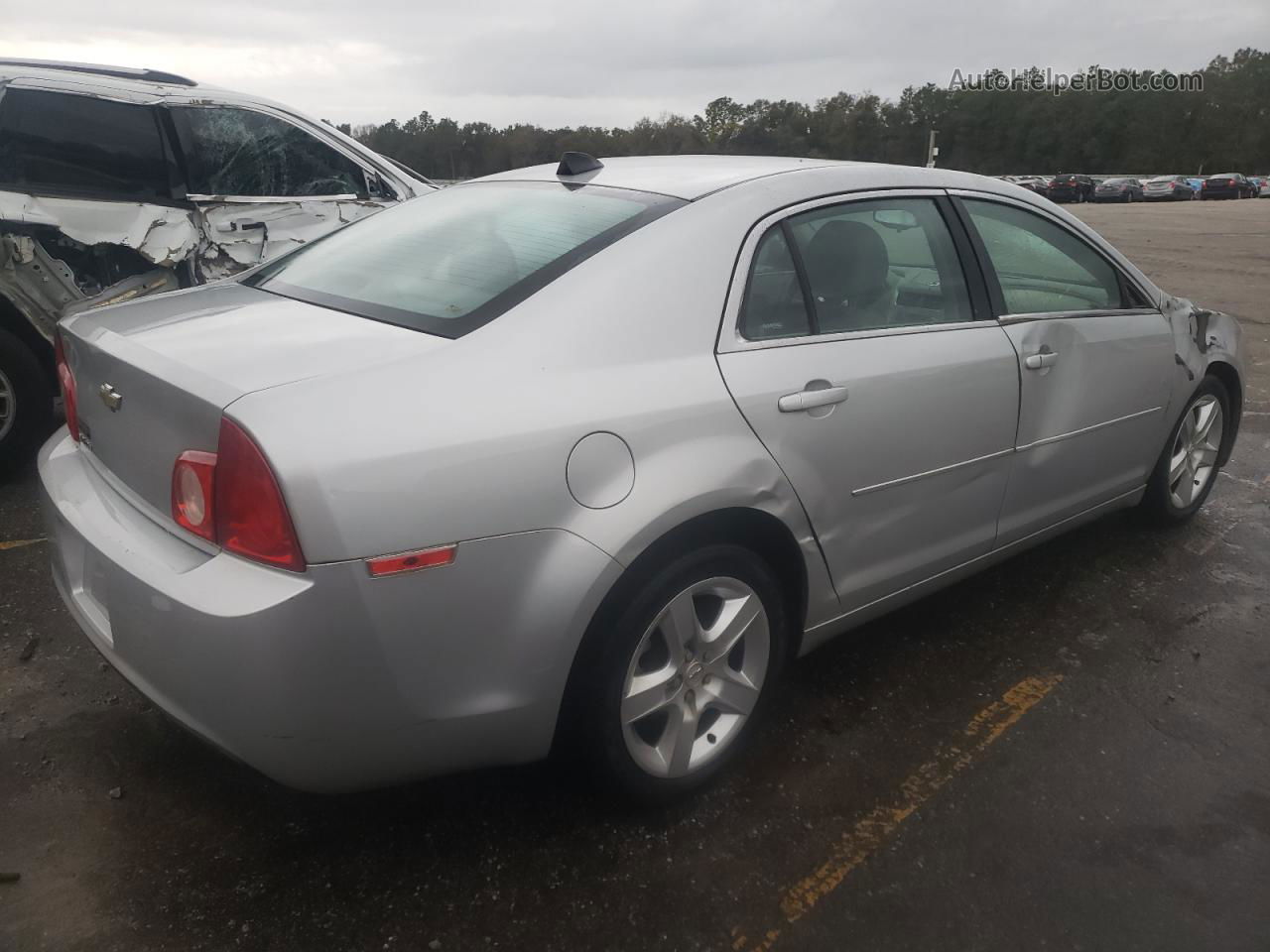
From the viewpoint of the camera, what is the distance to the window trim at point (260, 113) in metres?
5.02

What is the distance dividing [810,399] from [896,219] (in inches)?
33.6

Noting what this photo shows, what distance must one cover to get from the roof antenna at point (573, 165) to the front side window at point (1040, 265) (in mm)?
1199

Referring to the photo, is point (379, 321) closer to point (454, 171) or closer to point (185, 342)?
point (185, 342)

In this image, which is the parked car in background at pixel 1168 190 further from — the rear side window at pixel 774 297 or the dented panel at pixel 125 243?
the rear side window at pixel 774 297

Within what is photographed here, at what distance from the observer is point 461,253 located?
2.49 meters

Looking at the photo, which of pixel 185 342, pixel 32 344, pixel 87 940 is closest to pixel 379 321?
pixel 185 342

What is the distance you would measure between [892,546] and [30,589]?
295cm

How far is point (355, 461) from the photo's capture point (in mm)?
1725

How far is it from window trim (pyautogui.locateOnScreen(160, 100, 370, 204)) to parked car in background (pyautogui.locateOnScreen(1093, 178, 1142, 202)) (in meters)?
51.0

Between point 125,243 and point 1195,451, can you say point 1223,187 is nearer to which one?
point 1195,451

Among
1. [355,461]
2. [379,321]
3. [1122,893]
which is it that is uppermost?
[379,321]

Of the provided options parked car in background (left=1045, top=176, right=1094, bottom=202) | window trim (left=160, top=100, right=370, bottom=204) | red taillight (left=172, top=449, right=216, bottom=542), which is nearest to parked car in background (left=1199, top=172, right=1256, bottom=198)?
parked car in background (left=1045, top=176, right=1094, bottom=202)

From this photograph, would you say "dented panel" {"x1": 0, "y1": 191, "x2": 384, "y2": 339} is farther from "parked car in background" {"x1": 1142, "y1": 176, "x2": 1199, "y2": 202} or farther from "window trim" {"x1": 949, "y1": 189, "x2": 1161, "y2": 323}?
"parked car in background" {"x1": 1142, "y1": 176, "x2": 1199, "y2": 202}

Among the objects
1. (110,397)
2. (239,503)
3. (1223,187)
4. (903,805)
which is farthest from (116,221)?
(1223,187)
